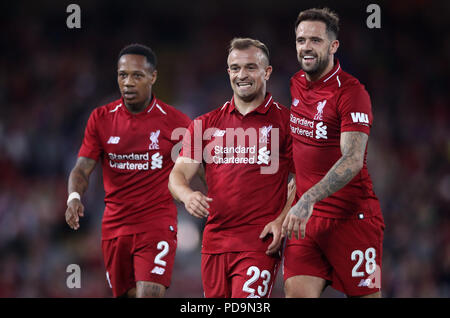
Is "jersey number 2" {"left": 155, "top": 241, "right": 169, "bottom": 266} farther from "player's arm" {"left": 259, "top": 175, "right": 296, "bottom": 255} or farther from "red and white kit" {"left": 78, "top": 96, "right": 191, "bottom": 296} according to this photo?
"player's arm" {"left": 259, "top": 175, "right": 296, "bottom": 255}

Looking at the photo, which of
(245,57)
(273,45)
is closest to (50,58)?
(273,45)

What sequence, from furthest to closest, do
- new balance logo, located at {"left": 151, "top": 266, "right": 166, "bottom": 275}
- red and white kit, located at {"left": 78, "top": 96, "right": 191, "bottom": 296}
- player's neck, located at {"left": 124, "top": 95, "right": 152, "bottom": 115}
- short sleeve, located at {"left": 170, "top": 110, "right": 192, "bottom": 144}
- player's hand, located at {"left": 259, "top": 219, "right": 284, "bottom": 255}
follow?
1. player's neck, located at {"left": 124, "top": 95, "right": 152, "bottom": 115}
2. short sleeve, located at {"left": 170, "top": 110, "right": 192, "bottom": 144}
3. red and white kit, located at {"left": 78, "top": 96, "right": 191, "bottom": 296}
4. new balance logo, located at {"left": 151, "top": 266, "right": 166, "bottom": 275}
5. player's hand, located at {"left": 259, "top": 219, "right": 284, "bottom": 255}

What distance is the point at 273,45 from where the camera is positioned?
549 inches

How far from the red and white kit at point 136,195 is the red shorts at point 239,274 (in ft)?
2.89

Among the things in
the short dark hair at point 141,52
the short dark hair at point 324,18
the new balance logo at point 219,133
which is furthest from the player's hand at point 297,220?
the short dark hair at point 141,52

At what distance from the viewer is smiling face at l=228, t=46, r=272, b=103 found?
5.23 m

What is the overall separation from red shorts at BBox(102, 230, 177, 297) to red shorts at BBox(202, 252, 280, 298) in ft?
2.72

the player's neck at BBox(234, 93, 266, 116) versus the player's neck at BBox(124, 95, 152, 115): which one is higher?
the player's neck at BBox(124, 95, 152, 115)

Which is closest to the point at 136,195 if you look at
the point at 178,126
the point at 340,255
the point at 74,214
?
the point at 74,214

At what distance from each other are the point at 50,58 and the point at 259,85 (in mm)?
9472

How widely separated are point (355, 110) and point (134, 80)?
7.91ft

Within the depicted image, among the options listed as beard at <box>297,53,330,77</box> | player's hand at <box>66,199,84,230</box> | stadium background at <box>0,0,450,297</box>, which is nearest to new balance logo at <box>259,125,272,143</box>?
beard at <box>297,53,330,77</box>

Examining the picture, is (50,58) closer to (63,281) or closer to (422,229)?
(63,281)

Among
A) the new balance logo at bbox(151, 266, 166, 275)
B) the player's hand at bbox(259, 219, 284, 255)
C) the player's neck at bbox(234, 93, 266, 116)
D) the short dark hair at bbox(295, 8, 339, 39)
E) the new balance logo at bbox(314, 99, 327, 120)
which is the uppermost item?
the short dark hair at bbox(295, 8, 339, 39)
